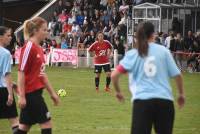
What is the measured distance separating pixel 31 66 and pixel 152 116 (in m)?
2.38

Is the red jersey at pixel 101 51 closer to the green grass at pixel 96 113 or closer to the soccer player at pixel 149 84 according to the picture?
the green grass at pixel 96 113

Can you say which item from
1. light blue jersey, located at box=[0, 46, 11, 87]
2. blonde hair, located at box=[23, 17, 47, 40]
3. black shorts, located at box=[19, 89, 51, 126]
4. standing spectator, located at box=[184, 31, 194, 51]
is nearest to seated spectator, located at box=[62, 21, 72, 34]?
standing spectator, located at box=[184, 31, 194, 51]

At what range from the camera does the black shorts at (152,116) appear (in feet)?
27.3

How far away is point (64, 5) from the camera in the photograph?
46.7 meters

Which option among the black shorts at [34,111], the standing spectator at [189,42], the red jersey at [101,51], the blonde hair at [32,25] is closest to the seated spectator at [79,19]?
the standing spectator at [189,42]

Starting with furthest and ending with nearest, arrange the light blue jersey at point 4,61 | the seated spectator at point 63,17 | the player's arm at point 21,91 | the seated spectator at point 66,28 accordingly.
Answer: the seated spectator at point 63,17, the seated spectator at point 66,28, the light blue jersey at point 4,61, the player's arm at point 21,91

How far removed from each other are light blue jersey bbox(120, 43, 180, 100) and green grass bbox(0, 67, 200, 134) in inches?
218

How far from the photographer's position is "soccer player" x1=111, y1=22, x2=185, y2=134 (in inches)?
328

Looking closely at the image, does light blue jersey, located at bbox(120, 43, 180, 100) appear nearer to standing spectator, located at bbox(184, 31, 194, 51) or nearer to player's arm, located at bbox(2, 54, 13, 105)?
player's arm, located at bbox(2, 54, 13, 105)

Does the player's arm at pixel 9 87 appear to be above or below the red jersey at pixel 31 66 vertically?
below

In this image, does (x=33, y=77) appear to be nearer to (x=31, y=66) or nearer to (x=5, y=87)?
(x=31, y=66)

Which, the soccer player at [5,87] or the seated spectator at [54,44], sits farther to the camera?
the seated spectator at [54,44]

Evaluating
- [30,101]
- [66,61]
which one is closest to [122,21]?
[66,61]

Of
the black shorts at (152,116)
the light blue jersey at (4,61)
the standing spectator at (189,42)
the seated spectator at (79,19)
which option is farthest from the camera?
the seated spectator at (79,19)
